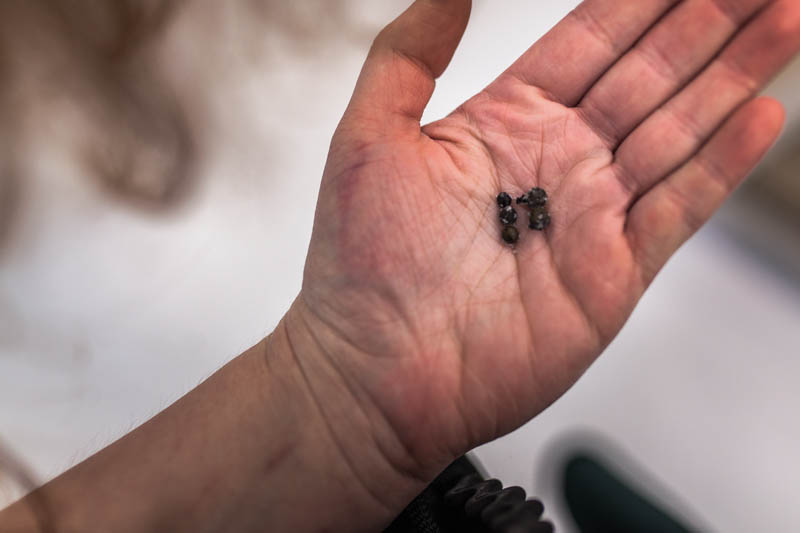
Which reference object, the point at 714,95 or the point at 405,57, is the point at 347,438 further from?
the point at 714,95

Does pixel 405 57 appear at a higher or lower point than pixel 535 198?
higher

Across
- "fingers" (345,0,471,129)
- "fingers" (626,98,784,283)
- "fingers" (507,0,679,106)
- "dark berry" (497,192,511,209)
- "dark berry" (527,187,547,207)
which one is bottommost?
Result: "fingers" (626,98,784,283)

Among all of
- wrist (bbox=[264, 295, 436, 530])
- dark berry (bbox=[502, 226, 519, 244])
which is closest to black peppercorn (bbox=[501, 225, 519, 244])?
dark berry (bbox=[502, 226, 519, 244])

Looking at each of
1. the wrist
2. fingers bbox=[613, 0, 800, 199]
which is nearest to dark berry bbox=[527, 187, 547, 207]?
fingers bbox=[613, 0, 800, 199]

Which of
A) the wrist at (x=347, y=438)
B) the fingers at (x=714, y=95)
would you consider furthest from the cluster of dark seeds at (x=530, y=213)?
the wrist at (x=347, y=438)

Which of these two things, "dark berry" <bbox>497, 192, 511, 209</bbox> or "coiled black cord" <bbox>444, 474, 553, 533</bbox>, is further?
"dark berry" <bbox>497, 192, 511, 209</bbox>

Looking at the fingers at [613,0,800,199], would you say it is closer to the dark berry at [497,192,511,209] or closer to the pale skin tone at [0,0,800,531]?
the pale skin tone at [0,0,800,531]

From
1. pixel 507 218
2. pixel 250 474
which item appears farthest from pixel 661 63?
pixel 250 474

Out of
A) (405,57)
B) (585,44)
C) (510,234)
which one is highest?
(405,57)

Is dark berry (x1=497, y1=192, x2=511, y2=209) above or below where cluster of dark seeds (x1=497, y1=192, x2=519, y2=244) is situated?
above
